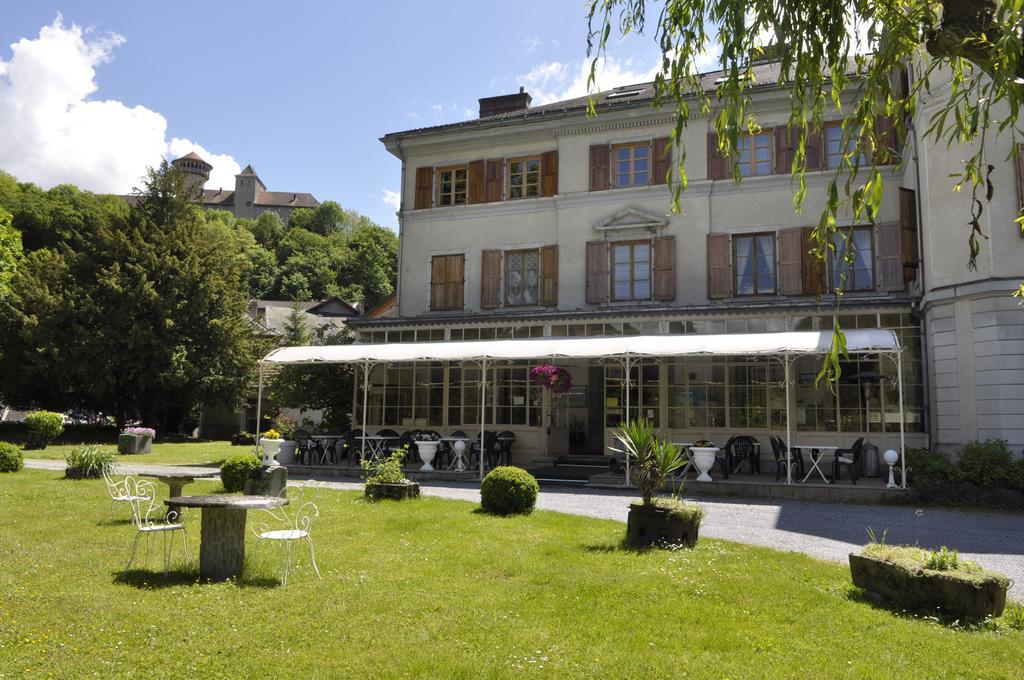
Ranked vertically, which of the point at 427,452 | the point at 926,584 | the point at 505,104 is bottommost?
the point at 926,584

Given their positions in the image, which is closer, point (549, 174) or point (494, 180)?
point (549, 174)

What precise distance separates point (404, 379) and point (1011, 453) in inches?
470

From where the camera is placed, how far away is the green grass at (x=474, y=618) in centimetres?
406

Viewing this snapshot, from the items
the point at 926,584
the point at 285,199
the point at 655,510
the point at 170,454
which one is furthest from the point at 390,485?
the point at 285,199

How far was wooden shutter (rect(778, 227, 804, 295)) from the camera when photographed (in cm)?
1530

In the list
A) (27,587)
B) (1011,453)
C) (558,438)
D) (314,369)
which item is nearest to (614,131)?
(558,438)

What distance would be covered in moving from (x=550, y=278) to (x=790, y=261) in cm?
533

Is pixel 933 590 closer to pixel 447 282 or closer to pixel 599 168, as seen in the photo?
pixel 599 168

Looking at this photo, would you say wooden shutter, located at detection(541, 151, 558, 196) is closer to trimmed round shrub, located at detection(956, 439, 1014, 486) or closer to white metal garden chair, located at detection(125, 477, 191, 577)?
trimmed round shrub, located at detection(956, 439, 1014, 486)

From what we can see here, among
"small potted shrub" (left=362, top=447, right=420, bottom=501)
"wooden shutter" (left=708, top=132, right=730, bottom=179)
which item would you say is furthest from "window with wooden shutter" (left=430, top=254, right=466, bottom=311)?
"small potted shrub" (left=362, top=447, right=420, bottom=501)

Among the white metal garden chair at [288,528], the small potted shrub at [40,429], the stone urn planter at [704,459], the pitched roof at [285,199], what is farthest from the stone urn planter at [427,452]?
the pitched roof at [285,199]

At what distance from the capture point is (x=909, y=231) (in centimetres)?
1306

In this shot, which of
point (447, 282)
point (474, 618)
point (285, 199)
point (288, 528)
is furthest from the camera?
point (285, 199)

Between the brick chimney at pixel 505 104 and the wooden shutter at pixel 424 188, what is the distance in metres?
2.83
